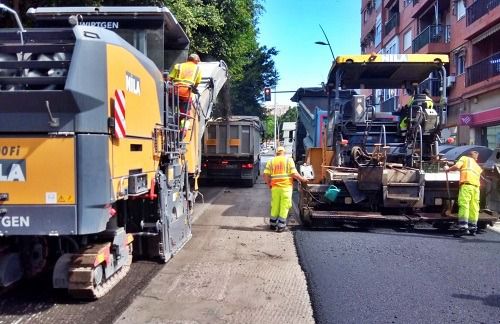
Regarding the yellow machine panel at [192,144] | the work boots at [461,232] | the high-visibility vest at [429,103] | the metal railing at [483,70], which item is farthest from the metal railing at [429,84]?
the metal railing at [483,70]

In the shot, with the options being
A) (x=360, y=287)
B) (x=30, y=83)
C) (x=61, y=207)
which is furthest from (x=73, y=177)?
(x=360, y=287)

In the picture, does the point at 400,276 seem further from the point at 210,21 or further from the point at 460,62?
the point at 460,62

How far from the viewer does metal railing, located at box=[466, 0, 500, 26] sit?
18516 mm

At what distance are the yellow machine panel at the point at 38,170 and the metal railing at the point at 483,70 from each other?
17.7 metres

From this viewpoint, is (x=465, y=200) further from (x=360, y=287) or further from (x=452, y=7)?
(x=452, y=7)

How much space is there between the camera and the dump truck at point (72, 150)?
3883 millimetres

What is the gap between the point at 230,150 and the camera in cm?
1638

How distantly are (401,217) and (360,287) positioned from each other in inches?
124

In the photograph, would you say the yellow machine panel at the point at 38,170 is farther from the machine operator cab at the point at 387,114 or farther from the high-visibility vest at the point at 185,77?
the machine operator cab at the point at 387,114

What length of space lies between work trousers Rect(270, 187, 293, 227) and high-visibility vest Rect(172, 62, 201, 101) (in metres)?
2.46

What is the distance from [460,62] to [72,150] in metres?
22.0

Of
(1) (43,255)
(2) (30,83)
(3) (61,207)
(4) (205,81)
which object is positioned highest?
(4) (205,81)

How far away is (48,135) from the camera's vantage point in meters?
→ 3.88

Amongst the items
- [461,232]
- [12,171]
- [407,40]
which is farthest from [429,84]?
[407,40]
